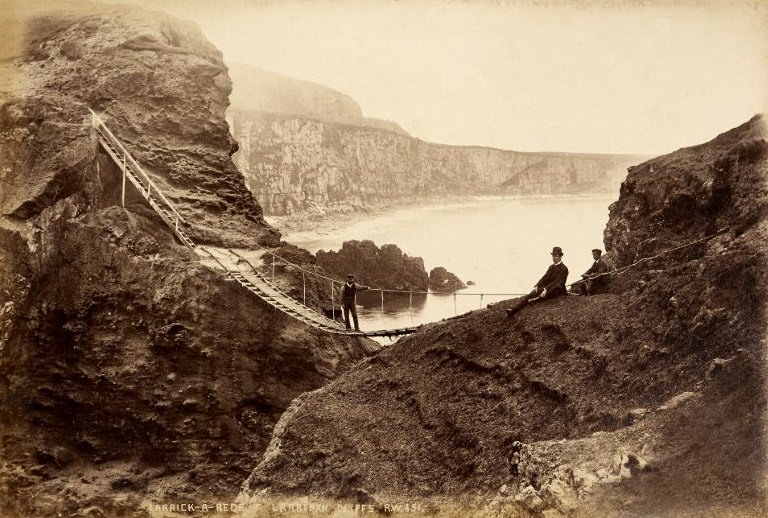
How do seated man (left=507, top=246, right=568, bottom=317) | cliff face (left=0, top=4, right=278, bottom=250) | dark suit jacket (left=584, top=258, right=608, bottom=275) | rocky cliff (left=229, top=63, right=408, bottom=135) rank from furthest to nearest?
rocky cliff (left=229, top=63, right=408, bottom=135) → cliff face (left=0, top=4, right=278, bottom=250) → dark suit jacket (left=584, top=258, right=608, bottom=275) → seated man (left=507, top=246, right=568, bottom=317)

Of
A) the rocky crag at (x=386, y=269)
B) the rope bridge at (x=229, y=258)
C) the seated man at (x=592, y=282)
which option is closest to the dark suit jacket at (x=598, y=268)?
the seated man at (x=592, y=282)

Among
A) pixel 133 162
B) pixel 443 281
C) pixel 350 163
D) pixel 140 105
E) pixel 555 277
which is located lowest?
pixel 443 281

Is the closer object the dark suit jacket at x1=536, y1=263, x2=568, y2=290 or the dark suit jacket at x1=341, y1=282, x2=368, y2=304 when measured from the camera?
the dark suit jacket at x1=536, y1=263, x2=568, y2=290

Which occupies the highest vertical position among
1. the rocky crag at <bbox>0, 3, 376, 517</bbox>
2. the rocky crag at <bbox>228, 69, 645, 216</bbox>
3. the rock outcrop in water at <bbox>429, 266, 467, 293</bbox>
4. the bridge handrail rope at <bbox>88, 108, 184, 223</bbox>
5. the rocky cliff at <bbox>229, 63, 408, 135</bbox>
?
the rocky cliff at <bbox>229, 63, 408, 135</bbox>

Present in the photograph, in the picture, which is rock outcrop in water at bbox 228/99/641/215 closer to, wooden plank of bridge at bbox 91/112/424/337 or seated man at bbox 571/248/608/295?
wooden plank of bridge at bbox 91/112/424/337

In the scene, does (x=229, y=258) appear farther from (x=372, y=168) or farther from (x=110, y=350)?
(x=372, y=168)

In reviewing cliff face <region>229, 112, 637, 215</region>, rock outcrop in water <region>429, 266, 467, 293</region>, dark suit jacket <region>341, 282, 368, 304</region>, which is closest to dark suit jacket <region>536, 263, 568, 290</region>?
dark suit jacket <region>341, 282, 368, 304</region>

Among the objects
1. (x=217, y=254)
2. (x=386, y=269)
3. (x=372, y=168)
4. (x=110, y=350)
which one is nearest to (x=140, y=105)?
(x=217, y=254)

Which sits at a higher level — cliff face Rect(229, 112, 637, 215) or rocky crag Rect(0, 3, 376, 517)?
cliff face Rect(229, 112, 637, 215)
